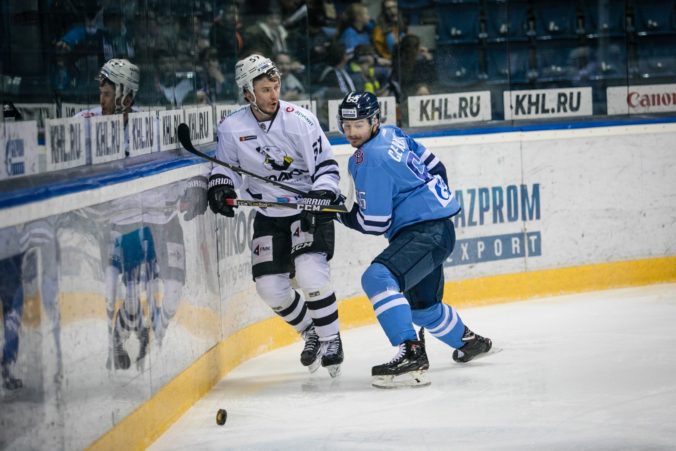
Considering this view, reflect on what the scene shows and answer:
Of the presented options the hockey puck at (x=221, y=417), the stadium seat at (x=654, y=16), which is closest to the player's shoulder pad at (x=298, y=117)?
the hockey puck at (x=221, y=417)

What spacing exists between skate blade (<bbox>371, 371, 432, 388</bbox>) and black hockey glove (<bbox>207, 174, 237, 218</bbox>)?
887 millimetres

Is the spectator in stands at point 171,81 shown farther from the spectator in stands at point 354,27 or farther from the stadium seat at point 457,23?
the stadium seat at point 457,23

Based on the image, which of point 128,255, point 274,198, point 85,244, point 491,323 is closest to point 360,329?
Result: point 491,323

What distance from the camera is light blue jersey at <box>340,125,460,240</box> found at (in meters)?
4.74

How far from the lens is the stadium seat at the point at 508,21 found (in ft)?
23.9

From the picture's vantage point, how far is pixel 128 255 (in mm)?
3846

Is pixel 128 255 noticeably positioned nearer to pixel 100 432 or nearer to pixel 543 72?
pixel 100 432

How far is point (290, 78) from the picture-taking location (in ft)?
21.8

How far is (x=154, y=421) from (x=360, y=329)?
2360mm

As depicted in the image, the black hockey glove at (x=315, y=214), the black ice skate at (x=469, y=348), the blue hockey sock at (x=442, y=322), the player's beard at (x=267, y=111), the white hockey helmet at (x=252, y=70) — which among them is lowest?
the black ice skate at (x=469, y=348)

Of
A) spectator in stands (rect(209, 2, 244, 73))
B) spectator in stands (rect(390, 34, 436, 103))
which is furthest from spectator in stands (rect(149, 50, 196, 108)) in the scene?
spectator in stands (rect(390, 34, 436, 103))

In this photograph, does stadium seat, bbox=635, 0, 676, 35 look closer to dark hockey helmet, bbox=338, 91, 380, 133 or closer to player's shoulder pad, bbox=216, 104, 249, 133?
dark hockey helmet, bbox=338, 91, 380, 133

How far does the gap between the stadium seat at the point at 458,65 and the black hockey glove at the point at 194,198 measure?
8.10ft

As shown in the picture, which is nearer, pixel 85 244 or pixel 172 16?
pixel 85 244
